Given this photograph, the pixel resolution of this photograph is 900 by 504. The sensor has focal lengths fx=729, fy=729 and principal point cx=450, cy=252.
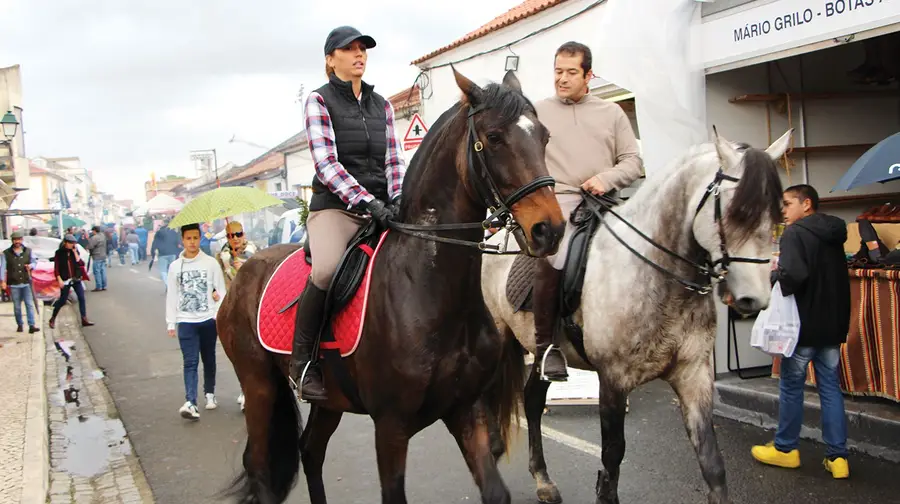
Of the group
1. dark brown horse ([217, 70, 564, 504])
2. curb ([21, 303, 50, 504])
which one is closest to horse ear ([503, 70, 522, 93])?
dark brown horse ([217, 70, 564, 504])

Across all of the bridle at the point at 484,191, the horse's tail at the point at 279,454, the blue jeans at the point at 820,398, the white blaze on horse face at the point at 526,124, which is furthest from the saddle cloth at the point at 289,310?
the blue jeans at the point at 820,398

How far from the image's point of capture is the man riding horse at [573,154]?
487 centimetres

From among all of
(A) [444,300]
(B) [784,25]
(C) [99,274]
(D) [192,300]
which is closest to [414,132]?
(D) [192,300]

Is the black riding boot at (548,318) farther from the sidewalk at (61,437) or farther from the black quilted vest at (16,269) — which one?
the black quilted vest at (16,269)

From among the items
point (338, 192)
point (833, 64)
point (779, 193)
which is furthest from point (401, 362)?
point (833, 64)

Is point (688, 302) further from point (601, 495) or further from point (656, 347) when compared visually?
point (601, 495)

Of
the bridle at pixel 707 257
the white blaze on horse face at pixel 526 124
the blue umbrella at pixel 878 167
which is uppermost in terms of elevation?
the white blaze on horse face at pixel 526 124

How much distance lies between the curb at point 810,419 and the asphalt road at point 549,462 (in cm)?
18

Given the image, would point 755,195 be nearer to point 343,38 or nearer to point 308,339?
point 343,38

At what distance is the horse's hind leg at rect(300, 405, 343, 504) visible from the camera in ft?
14.9

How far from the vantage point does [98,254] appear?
2506 centimetres

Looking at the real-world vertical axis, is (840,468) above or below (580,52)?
below

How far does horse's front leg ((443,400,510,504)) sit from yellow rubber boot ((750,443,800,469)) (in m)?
3.27

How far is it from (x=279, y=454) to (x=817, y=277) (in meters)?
4.14
